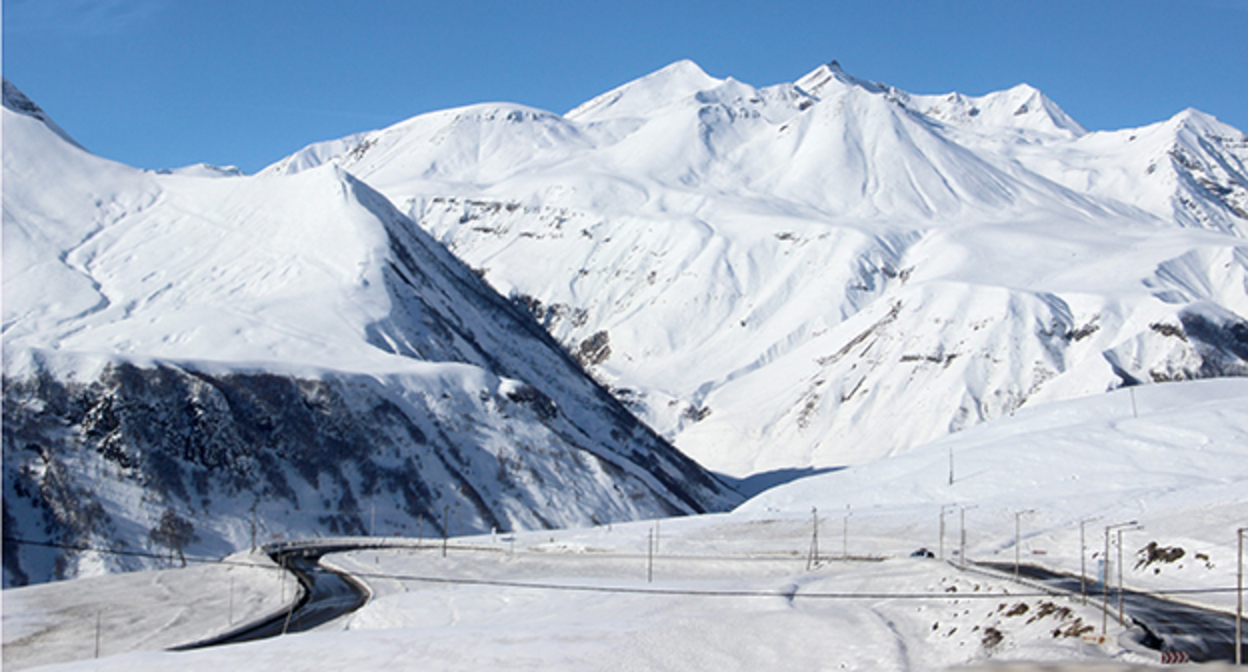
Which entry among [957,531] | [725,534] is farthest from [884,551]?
[725,534]

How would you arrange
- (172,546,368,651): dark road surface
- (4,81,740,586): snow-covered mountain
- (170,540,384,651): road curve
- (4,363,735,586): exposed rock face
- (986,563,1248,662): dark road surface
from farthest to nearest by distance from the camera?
(4,81,740,586): snow-covered mountain, (4,363,735,586): exposed rock face, (170,540,384,651): road curve, (172,546,368,651): dark road surface, (986,563,1248,662): dark road surface

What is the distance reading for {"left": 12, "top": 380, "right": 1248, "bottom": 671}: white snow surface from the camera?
122 ft

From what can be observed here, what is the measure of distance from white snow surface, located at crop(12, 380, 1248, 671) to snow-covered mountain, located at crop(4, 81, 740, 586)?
67.8 ft

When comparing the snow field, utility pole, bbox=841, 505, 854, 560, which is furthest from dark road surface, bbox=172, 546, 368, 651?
utility pole, bbox=841, 505, 854, 560

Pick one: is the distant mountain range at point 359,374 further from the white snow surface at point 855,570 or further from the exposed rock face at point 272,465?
the white snow surface at point 855,570

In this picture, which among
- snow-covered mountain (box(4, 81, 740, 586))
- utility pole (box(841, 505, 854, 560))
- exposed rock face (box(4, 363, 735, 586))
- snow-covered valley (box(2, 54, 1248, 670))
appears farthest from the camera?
snow-covered mountain (box(4, 81, 740, 586))

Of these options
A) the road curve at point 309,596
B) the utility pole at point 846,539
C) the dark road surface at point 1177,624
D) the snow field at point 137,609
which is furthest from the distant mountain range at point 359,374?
the dark road surface at point 1177,624

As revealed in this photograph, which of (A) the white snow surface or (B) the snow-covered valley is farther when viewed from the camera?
(B) the snow-covered valley

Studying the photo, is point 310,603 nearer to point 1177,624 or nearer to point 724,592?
point 724,592

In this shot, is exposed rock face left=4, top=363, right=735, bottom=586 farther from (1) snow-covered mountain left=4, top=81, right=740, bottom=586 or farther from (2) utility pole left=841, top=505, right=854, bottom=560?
(2) utility pole left=841, top=505, right=854, bottom=560

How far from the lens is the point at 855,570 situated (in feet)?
187

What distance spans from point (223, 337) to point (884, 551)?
7847cm

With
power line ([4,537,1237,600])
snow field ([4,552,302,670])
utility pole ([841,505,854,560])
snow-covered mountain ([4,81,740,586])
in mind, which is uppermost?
snow-covered mountain ([4,81,740,586])

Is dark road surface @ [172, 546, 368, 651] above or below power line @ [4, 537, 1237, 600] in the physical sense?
below
